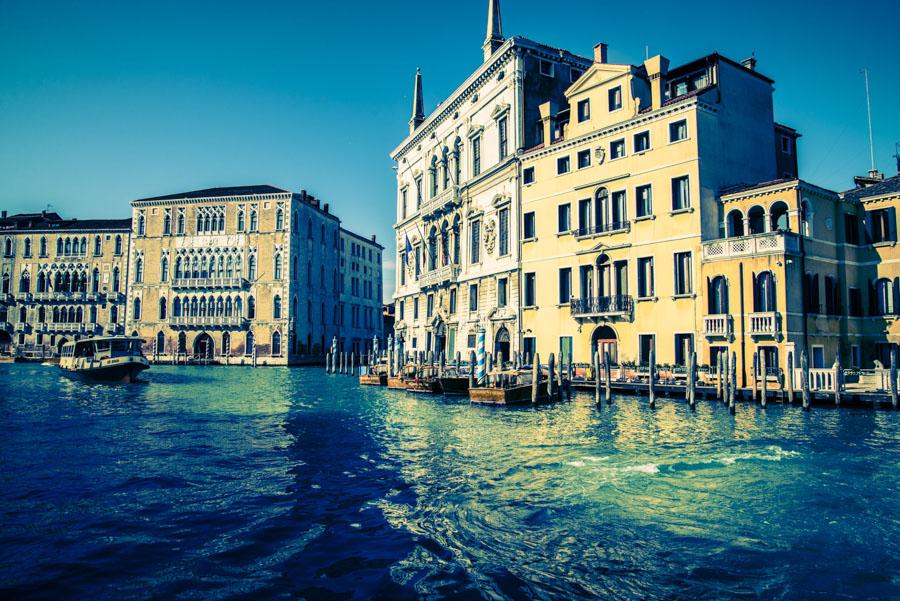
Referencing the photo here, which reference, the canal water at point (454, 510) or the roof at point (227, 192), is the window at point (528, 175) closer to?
the canal water at point (454, 510)

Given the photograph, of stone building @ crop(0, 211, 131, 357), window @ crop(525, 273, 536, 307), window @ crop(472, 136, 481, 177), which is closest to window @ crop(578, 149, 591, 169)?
window @ crop(525, 273, 536, 307)

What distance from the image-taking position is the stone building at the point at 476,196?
104 ft

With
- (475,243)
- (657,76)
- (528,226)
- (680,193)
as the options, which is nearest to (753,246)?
(680,193)

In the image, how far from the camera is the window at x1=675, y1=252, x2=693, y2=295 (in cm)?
2377

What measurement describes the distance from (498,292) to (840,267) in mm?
15469

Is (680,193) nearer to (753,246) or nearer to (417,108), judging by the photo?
(753,246)

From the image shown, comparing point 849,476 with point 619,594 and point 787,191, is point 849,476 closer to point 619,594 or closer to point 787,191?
point 619,594

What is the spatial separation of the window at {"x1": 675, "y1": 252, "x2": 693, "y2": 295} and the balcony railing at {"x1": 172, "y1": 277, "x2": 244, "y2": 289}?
135ft

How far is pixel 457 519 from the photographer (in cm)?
800

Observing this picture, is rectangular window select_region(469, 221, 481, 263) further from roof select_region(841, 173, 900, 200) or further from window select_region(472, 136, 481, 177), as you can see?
roof select_region(841, 173, 900, 200)

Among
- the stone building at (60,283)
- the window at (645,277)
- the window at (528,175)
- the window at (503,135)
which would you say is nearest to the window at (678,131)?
the window at (645,277)

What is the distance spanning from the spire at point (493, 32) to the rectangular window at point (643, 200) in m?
16.2

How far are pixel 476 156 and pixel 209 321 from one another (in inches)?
1254

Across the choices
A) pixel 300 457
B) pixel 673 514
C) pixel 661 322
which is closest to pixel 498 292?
pixel 661 322
